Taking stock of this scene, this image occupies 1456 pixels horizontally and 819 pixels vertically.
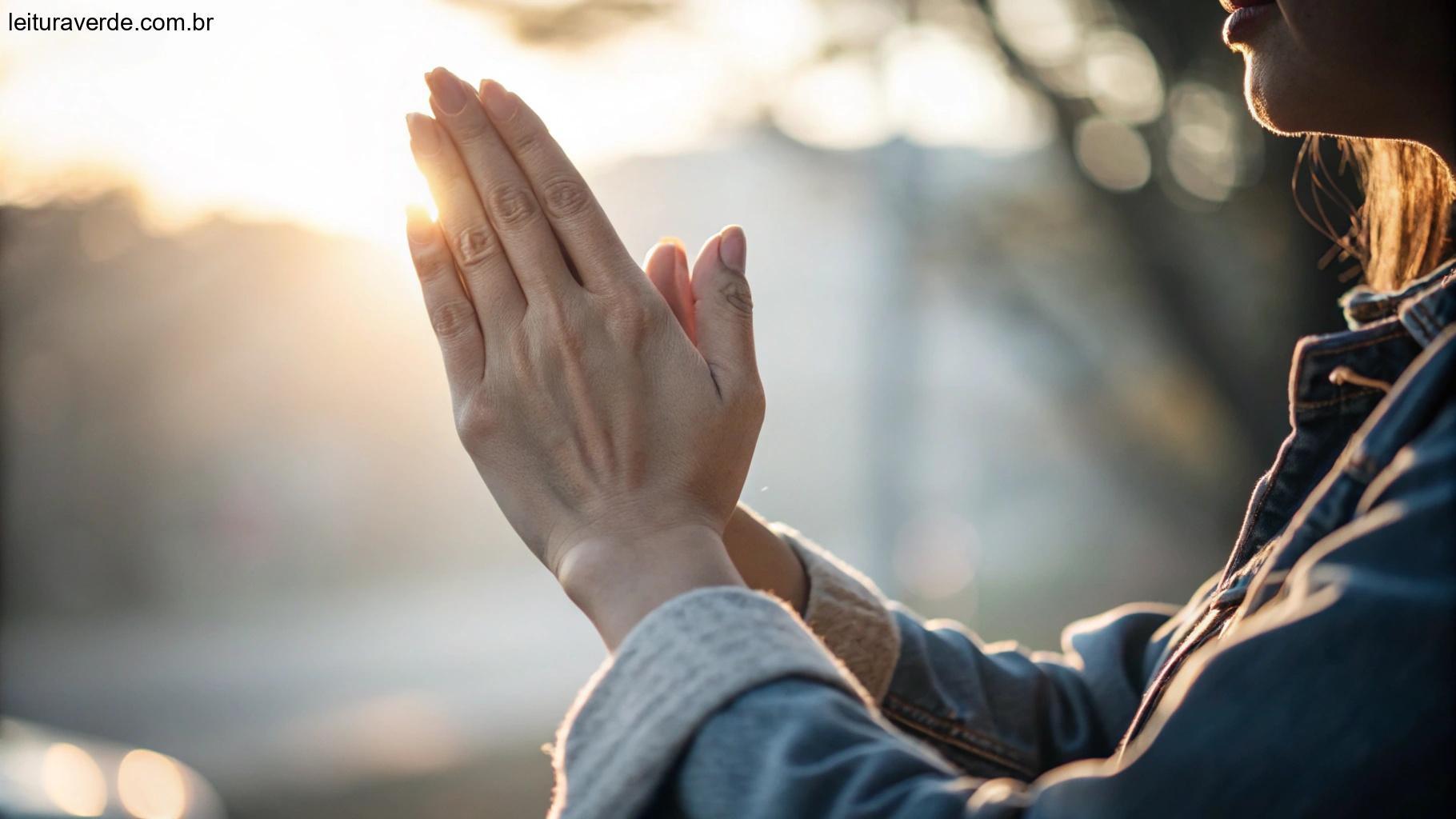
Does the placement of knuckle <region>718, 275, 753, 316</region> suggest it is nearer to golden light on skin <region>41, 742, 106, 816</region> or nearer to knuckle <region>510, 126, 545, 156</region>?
knuckle <region>510, 126, 545, 156</region>

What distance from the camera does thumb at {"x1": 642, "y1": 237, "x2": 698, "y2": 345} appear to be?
4.89 feet

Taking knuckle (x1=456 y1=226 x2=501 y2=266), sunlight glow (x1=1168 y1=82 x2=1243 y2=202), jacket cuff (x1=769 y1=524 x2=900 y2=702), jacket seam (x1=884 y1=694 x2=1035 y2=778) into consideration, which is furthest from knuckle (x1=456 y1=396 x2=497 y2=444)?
sunlight glow (x1=1168 y1=82 x2=1243 y2=202)

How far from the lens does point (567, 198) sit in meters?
1.29

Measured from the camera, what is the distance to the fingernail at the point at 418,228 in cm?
137

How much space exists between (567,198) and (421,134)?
0.65 ft

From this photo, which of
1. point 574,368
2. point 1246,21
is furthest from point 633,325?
point 1246,21

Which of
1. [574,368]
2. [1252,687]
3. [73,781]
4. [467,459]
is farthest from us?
[467,459]

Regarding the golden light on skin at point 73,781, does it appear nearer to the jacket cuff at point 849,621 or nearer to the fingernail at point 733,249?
the jacket cuff at point 849,621

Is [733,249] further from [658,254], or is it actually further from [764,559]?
[764,559]

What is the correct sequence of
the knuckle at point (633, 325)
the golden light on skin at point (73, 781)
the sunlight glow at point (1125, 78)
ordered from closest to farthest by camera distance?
the knuckle at point (633, 325)
the golden light on skin at point (73, 781)
the sunlight glow at point (1125, 78)

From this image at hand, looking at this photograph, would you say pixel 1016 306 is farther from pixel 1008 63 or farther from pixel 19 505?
pixel 19 505

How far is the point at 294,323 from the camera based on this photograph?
16172 millimetres

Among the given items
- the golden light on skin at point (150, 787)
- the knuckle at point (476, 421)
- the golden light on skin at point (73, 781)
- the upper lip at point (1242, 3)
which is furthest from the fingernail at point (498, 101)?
the golden light on skin at point (150, 787)

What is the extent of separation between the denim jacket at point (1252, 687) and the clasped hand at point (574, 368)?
113 millimetres
